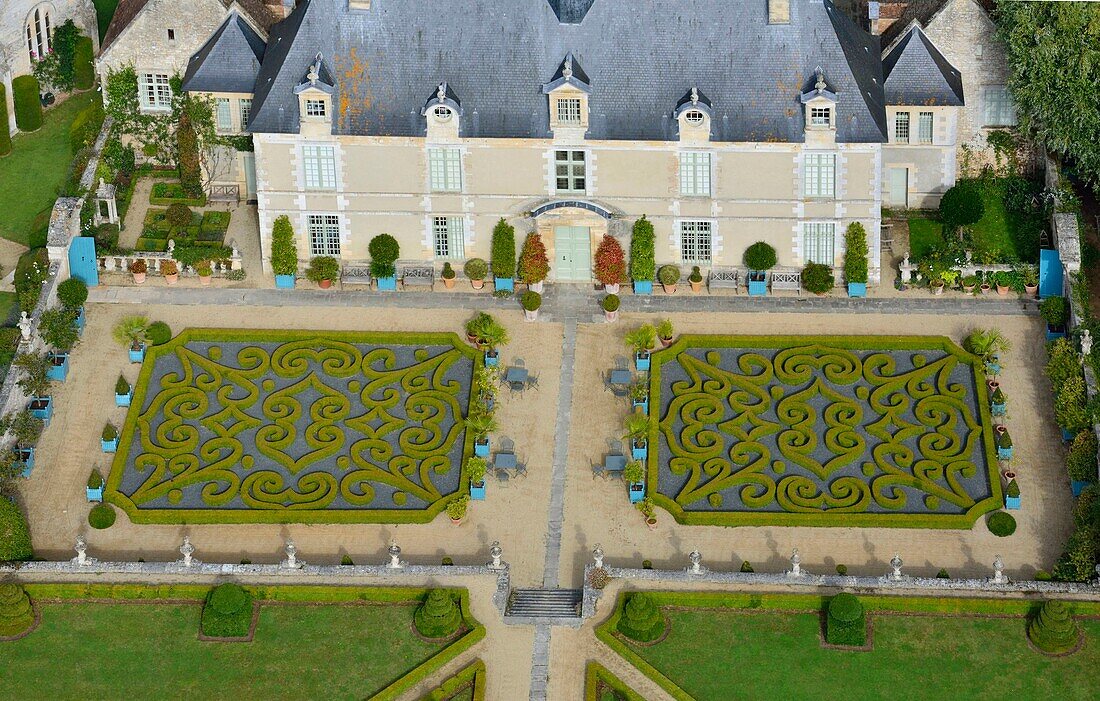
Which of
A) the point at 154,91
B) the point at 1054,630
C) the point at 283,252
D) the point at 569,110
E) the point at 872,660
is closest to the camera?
the point at 1054,630

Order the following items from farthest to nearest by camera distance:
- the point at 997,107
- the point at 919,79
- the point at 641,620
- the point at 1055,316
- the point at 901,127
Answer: the point at 997,107 → the point at 901,127 → the point at 919,79 → the point at 1055,316 → the point at 641,620

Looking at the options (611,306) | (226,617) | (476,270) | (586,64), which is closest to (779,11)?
(586,64)

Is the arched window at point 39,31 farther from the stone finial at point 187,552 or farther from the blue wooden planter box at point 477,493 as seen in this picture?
the blue wooden planter box at point 477,493

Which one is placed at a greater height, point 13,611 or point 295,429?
point 295,429

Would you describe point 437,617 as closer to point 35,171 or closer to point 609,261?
point 609,261

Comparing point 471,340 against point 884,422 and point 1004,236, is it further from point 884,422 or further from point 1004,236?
point 1004,236

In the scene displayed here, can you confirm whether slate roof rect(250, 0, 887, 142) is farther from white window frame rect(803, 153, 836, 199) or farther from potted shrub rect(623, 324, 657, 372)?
potted shrub rect(623, 324, 657, 372)

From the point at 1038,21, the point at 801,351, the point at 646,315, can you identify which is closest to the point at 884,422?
the point at 801,351

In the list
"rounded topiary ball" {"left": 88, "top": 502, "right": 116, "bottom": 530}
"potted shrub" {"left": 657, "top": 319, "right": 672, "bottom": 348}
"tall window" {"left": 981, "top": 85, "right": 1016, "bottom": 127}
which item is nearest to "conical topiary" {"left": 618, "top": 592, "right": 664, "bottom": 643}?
"potted shrub" {"left": 657, "top": 319, "right": 672, "bottom": 348}
